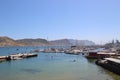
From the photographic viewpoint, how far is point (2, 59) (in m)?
84.5

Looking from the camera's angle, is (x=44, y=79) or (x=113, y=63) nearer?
(x=44, y=79)

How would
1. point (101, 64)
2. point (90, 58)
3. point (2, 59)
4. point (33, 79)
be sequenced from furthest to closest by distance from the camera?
point (90, 58)
point (2, 59)
point (101, 64)
point (33, 79)

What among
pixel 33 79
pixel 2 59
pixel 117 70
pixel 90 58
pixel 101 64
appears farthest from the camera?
pixel 90 58

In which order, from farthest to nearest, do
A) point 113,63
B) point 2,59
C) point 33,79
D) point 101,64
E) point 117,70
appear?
point 2,59
point 101,64
point 113,63
point 117,70
point 33,79

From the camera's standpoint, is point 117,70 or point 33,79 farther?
point 117,70

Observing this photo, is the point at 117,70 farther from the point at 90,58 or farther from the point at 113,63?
the point at 90,58

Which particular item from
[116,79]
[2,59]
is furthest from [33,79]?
[2,59]

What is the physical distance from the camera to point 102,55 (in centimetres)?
8638

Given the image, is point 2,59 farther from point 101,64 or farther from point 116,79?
point 116,79

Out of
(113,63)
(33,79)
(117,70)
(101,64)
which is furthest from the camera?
(101,64)

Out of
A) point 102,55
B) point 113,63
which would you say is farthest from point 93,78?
point 102,55

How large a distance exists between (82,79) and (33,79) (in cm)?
872

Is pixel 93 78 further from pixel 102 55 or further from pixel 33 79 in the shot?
pixel 102 55

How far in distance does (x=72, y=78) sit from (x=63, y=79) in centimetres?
200
